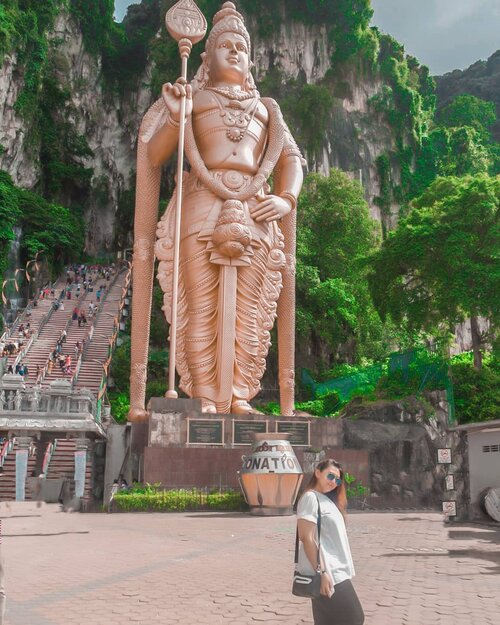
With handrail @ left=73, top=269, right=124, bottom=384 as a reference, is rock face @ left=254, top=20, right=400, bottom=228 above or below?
above

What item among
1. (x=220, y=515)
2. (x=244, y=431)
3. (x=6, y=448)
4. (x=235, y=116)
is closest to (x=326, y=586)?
(x=220, y=515)

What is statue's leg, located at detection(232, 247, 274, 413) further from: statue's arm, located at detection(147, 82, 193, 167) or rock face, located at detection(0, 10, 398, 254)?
rock face, located at detection(0, 10, 398, 254)

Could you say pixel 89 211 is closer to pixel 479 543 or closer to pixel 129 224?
pixel 129 224

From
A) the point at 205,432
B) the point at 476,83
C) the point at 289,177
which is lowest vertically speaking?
the point at 205,432

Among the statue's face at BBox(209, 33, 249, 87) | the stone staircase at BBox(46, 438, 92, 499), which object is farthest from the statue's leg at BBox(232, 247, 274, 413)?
the statue's face at BBox(209, 33, 249, 87)

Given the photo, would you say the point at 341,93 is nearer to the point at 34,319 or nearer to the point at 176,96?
the point at 34,319

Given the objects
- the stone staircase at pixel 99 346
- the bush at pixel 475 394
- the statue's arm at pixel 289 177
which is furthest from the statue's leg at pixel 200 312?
the bush at pixel 475 394

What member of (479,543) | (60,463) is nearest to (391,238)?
(60,463)
